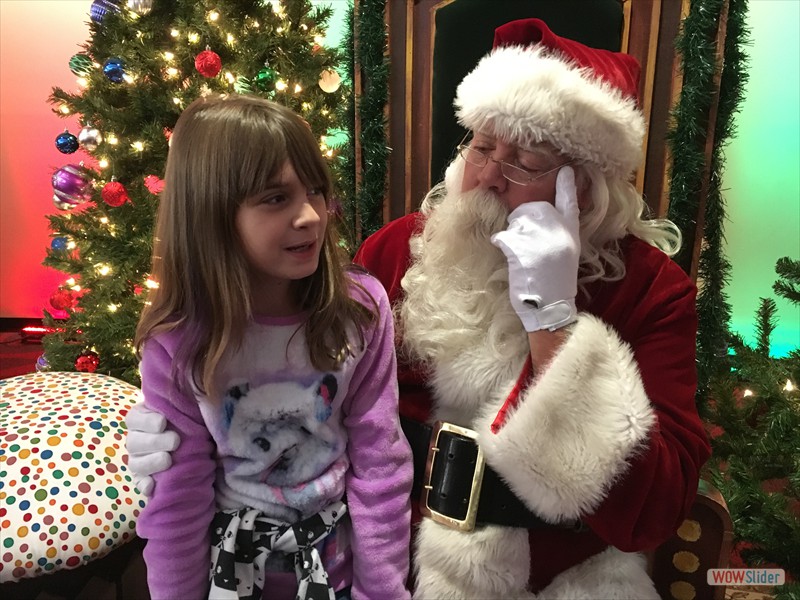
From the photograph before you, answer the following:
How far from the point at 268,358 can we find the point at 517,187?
24.4 inches

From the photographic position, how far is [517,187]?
1158 millimetres

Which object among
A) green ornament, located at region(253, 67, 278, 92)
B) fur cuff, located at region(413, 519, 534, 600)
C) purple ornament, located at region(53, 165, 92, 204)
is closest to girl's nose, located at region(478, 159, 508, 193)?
fur cuff, located at region(413, 519, 534, 600)

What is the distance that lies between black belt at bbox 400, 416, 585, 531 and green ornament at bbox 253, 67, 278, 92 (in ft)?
5.92

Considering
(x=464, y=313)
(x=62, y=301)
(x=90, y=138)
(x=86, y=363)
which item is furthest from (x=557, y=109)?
(x=62, y=301)

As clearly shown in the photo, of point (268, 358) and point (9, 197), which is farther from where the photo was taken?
point (9, 197)

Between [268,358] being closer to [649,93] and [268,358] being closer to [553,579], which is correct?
[553,579]

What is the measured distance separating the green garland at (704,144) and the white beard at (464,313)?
95 centimetres

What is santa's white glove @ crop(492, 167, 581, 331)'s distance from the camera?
1.05 m

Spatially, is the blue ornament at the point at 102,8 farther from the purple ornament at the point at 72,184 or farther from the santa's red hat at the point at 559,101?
the santa's red hat at the point at 559,101

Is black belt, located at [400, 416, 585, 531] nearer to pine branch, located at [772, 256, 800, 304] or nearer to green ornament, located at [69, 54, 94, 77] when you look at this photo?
pine branch, located at [772, 256, 800, 304]

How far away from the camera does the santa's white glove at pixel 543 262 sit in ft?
3.45

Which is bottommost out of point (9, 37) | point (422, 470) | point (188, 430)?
point (422, 470)

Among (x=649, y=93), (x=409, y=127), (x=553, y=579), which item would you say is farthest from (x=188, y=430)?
(x=649, y=93)

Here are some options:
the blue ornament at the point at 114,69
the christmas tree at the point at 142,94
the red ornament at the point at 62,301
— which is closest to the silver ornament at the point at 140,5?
the christmas tree at the point at 142,94
